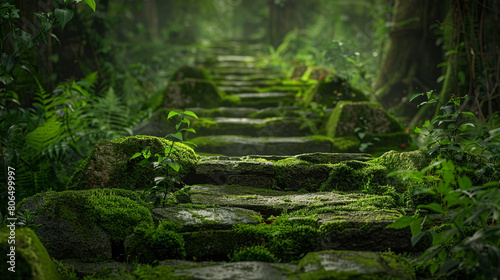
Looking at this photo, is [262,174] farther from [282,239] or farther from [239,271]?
[239,271]

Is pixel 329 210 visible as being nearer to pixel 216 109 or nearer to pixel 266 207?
pixel 266 207

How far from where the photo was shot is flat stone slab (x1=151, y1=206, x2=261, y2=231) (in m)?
2.55

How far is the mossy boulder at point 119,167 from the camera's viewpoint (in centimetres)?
323

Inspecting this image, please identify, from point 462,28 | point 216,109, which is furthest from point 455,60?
point 216,109

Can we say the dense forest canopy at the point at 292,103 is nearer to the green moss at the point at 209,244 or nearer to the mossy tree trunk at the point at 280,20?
the green moss at the point at 209,244

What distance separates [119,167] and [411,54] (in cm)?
622

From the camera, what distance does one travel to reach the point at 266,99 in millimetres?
6445

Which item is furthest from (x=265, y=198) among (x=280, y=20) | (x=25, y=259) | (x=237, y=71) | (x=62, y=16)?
(x=280, y=20)

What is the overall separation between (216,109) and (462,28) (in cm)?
360

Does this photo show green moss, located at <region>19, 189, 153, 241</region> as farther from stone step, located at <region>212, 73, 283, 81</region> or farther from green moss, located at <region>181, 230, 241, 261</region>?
stone step, located at <region>212, 73, 283, 81</region>

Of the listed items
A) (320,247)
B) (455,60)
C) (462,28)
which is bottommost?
(320,247)

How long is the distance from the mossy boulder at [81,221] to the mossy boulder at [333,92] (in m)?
3.78

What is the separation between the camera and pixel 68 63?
6215 mm

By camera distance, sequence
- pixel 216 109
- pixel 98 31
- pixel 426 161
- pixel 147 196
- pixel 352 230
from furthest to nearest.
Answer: pixel 98 31 → pixel 216 109 → pixel 426 161 → pixel 147 196 → pixel 352 230
